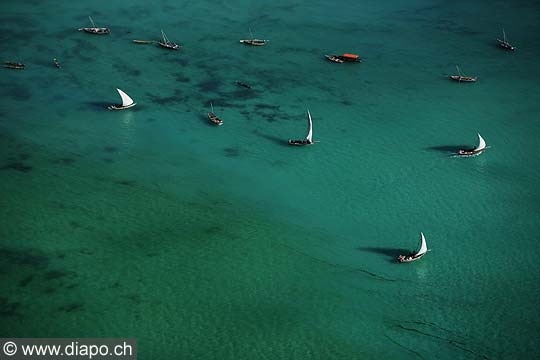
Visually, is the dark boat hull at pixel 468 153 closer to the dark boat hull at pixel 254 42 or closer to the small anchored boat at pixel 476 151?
the small anchored boat at pixel 476 151

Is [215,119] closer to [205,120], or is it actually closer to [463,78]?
[205,120]

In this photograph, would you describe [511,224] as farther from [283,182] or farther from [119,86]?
[119,86]

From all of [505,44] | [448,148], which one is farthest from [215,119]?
[505,44]

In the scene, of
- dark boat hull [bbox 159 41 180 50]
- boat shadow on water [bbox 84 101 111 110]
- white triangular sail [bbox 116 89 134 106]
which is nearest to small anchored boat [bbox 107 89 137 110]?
white triangular sail [bbox 116 89 134 106]

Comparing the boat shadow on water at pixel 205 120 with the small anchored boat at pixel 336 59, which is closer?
the boat shadow on water at pixel 205 120

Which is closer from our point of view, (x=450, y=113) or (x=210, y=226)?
(x=210, y=226)

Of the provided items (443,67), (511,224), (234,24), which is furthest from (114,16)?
(511,224)

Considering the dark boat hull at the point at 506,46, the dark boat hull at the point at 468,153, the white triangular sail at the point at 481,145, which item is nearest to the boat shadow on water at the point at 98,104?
the dark boat hull at the point at 468,153

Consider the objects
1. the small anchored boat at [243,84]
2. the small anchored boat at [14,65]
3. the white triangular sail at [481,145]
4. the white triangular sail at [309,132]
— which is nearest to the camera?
the white triangular sail at [481,145]
